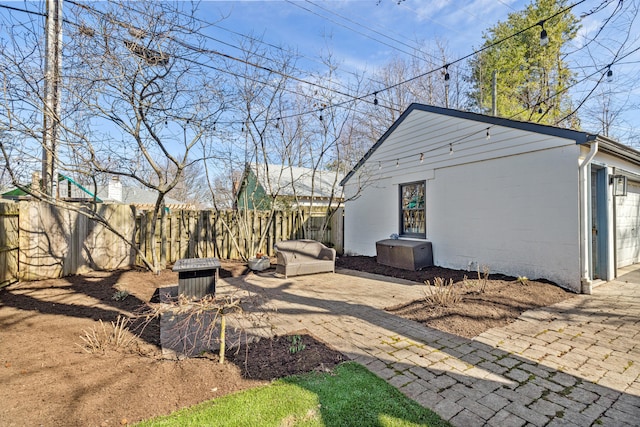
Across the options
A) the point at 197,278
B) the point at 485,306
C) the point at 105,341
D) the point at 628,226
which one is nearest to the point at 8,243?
the point at 197,278

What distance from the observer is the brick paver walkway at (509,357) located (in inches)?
A: 86.7

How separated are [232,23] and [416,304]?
24.6ft

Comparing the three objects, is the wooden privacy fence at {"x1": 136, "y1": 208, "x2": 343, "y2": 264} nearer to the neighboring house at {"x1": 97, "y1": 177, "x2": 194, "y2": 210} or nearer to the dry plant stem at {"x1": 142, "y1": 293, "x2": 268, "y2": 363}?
the dry plant stem at {"x1": 142, "y1": 293, "x2": 268, "y2": 363}

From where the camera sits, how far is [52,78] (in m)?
5.06

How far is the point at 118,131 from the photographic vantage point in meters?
6.15

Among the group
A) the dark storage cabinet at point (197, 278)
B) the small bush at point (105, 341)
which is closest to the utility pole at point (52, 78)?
→ the dark storage cabinet at point (197, 278)

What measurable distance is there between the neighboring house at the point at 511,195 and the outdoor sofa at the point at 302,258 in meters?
2.54

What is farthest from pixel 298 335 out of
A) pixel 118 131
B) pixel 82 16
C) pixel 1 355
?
pixel 82 16

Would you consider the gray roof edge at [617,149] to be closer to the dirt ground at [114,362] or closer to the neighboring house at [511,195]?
the neighboring house at [511,195]

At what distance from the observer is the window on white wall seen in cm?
841

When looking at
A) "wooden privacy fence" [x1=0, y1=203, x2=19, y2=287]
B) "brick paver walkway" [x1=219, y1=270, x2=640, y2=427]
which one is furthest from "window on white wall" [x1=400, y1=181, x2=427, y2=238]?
"wooden privacy fence" [x1=0, y1=203, x2=19, y2=287]

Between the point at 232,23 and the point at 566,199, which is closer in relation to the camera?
the point at 566,199

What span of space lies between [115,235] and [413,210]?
312 inches

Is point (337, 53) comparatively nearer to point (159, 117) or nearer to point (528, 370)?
point (159, 117)
